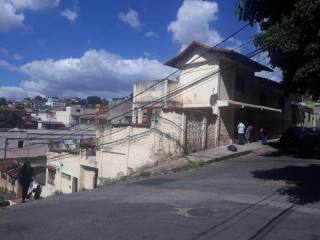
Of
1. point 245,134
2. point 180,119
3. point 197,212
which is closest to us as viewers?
point 197,212

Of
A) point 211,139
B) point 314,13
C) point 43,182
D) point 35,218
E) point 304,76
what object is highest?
point 314,13

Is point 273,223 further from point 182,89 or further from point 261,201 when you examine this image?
point 182,89

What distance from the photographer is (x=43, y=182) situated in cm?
2934

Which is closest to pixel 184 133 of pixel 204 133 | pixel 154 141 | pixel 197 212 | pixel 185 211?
pixel 154 141

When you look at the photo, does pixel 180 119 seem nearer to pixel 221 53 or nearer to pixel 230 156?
pixel 230 156

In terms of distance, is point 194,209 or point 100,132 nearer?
point 194,209

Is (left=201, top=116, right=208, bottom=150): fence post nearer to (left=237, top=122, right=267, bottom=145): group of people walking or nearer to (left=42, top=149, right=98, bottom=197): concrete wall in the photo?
(left=237, top=122, right=267, bottom=145): group of people walking

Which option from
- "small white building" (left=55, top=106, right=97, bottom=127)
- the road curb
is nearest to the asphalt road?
the road curb

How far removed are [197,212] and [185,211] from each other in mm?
311

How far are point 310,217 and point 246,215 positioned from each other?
1.44 metres

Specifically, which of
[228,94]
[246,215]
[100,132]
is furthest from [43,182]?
[246,215]

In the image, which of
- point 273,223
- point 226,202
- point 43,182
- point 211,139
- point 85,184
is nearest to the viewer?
point 273,223

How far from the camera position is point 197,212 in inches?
380

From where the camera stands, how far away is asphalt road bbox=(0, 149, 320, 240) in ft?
26.2
